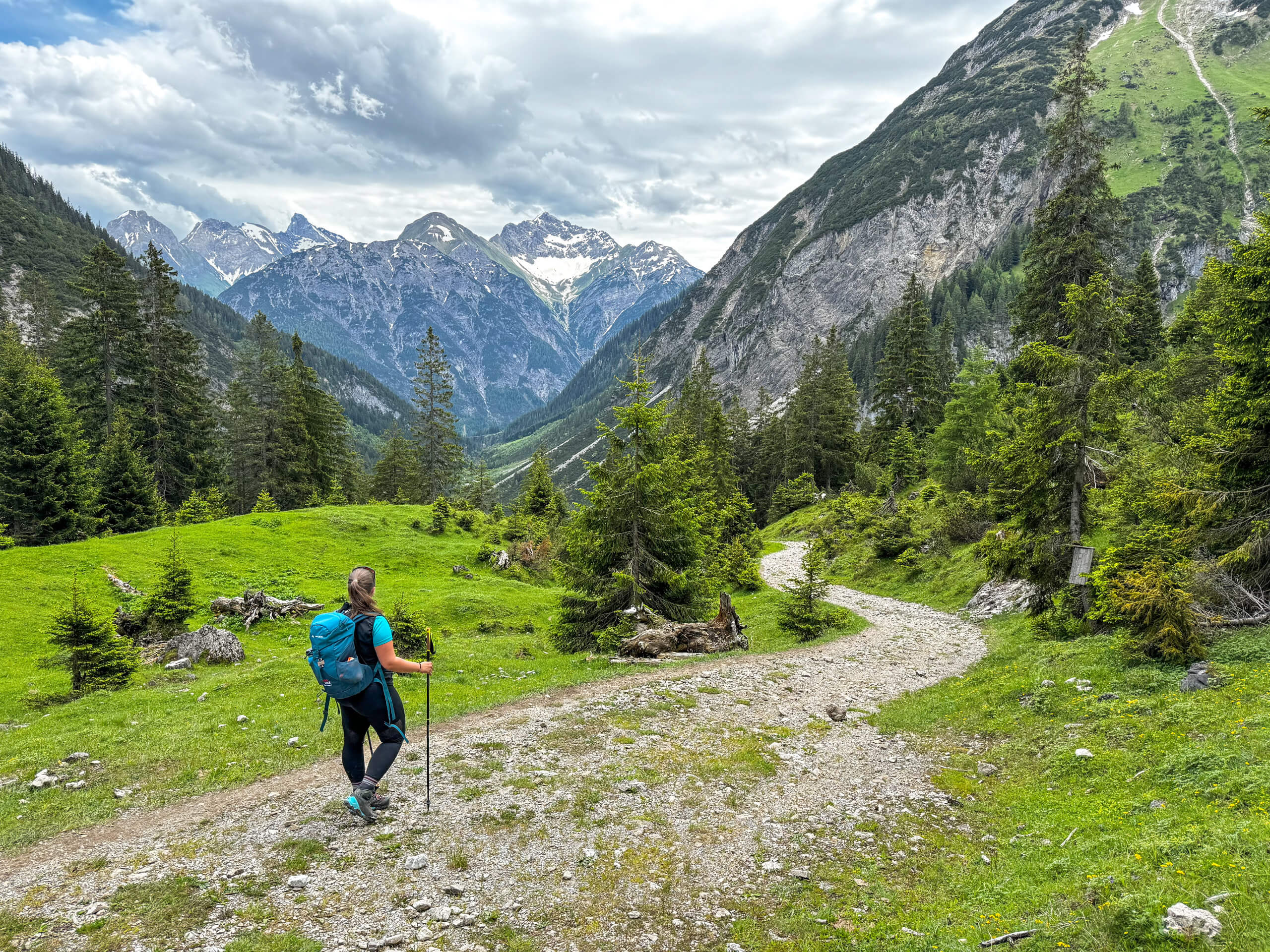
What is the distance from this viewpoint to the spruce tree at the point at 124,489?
36469 mm

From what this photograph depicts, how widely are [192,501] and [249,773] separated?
40730 mm

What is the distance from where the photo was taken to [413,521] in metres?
43.4

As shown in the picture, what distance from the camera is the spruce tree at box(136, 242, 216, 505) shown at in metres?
46.2

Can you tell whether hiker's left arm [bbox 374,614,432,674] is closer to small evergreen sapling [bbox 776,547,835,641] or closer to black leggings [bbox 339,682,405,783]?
black leggings [bbox 339,682,405,783]

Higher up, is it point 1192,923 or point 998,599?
point 1192,923

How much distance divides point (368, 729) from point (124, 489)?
136 feet

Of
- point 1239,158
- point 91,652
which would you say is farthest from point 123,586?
point 1239,158

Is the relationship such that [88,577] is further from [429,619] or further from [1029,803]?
[1029,803]

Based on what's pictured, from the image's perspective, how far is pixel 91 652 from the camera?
14898 mm

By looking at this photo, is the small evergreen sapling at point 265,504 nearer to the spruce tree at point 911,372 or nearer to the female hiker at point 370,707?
the female hiker at point 370,707

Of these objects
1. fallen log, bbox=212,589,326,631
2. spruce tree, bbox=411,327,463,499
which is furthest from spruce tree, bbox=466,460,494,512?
fallen log, bbox=212,589,326,631

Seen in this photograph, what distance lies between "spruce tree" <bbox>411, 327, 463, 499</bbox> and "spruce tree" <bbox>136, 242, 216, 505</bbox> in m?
18.8

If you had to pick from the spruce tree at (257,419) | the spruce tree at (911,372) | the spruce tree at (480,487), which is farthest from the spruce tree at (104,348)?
the spruce tree at (911,372)

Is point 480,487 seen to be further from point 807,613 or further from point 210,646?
point 807,613
